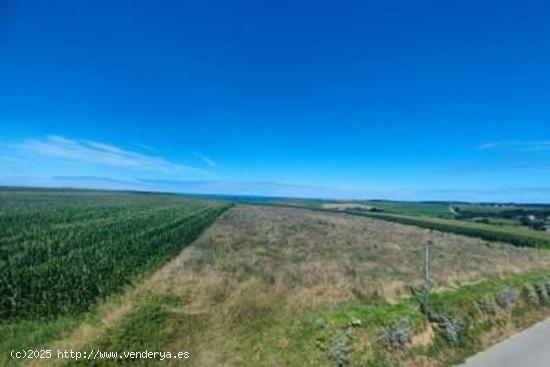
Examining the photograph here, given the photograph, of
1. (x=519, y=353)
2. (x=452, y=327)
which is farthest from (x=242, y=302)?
(x=519, y=353)

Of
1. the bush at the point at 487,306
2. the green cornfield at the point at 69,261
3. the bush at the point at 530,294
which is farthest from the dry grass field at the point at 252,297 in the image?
the bush at the point at 530,294

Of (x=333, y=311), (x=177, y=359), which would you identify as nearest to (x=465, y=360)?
(x=333, y=311)

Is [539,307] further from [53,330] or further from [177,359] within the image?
[53,330]

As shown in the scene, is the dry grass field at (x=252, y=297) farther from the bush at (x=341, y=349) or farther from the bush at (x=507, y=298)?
the bush at (x=507, y=298)

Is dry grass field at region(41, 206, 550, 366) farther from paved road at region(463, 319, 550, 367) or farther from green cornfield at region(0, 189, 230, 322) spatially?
paved road at region(463, 319, 550, 367)

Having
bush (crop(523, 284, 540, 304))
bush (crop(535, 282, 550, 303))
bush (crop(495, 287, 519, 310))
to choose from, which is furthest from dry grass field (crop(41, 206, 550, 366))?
bush (crop(535, 282, 550, 303))

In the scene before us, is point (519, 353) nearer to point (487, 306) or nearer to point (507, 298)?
point (487, 306)
